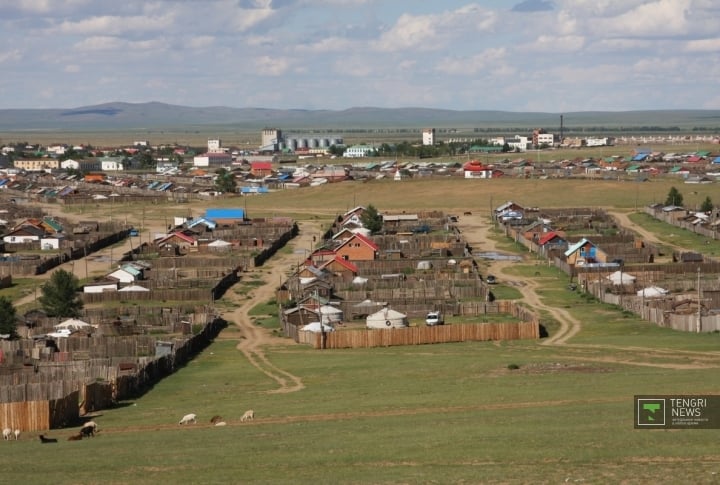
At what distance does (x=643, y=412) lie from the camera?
24.8m

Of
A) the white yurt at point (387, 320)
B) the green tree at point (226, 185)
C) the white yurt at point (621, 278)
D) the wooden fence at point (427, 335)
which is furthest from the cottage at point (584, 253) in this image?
the green tree at point (226, 185)

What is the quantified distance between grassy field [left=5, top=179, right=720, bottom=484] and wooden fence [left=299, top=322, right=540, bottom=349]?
3.03 feet

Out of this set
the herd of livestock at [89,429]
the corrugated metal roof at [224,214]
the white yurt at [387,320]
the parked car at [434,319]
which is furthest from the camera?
the corrugated metal roof at [224,214]

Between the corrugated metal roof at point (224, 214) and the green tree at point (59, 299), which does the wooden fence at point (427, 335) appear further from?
the corrugated metal roof at point (224, 214)

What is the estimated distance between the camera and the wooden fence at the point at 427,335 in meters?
46.0

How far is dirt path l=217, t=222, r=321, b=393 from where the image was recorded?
39344 millimetres

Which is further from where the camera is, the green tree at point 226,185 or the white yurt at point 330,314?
the green tree at point 226,185

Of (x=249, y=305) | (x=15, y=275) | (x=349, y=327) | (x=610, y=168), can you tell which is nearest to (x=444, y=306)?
(x=349, y=327)

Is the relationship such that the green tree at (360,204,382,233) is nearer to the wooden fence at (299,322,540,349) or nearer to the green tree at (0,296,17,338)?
the green tree at (0,296,17,338)

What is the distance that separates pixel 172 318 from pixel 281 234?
121 ft

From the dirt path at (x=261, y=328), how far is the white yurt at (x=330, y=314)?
232 centimetres

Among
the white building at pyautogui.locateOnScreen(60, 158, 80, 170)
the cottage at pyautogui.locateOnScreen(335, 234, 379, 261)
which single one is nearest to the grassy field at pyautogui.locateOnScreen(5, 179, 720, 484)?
the cottage at pyautogui.locateOnScreen(335, 234, 379, 261)

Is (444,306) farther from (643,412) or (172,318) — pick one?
(643,412)

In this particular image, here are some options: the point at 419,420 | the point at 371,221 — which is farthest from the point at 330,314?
the point at 371,221
